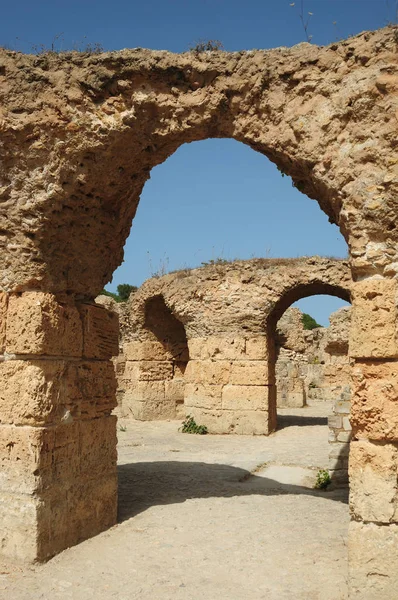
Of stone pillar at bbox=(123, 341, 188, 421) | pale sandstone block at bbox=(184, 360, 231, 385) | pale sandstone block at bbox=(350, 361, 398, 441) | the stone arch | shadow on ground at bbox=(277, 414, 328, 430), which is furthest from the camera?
stone pillar at bbox=(123, 341, 188, 421)

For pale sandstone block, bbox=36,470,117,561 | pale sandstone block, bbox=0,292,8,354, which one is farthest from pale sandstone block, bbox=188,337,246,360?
pale sandstone block, bbox=0,292,8,354

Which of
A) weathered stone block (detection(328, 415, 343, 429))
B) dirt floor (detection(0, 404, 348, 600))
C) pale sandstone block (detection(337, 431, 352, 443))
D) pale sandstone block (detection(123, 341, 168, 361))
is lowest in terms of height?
dirt floor (detection(0, 404, 348, 600))

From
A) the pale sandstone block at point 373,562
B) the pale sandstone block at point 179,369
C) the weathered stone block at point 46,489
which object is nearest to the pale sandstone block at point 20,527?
the weathered stone block at point 46,489

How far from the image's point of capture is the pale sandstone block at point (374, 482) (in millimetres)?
3490

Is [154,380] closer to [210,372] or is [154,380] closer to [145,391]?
[145,391]

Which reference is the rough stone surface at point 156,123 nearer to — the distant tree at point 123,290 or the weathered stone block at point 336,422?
the weathered stone block at point 336,422

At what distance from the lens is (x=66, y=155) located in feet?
14.8

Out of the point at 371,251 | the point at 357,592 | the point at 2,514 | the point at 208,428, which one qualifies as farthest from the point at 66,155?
the point at 208,428

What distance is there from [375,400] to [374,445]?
295 millimetres

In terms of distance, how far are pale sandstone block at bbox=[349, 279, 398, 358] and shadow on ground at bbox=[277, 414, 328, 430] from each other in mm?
9478

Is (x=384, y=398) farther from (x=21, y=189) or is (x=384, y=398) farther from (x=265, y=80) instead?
(x=21, y=189)

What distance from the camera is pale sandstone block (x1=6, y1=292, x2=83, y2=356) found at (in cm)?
450

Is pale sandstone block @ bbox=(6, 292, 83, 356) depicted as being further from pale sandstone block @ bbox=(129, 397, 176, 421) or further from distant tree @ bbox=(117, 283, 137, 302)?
distant tree @ bbox=(117, 283, 137, 302)

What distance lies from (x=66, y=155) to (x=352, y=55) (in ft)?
7.70
